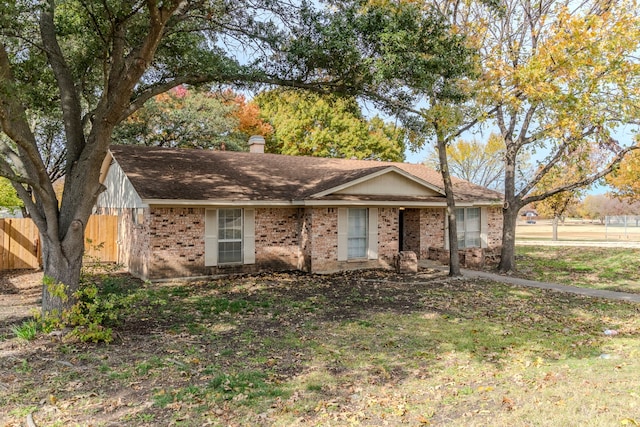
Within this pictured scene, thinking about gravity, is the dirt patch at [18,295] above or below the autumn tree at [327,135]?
below

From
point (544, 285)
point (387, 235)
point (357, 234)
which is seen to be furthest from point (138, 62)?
point (544, 285)

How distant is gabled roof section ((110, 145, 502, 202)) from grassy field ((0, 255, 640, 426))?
13.9 feet

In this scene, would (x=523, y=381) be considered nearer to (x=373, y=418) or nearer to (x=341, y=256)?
(x=373, y=418)

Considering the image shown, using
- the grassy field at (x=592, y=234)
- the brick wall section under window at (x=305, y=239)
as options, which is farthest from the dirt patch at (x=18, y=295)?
the grassy field at (x=592, y=234)

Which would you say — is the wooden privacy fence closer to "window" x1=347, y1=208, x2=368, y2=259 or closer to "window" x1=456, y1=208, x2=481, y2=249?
"window" x1=347, y1=208, x2=368, y2=259

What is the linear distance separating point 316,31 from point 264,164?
9.75 metres

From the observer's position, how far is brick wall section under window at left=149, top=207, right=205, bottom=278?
13.3m

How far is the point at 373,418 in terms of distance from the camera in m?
4.60

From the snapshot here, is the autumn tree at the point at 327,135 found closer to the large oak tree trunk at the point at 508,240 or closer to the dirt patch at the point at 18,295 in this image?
the large oak tree trunk at the point at 508,240

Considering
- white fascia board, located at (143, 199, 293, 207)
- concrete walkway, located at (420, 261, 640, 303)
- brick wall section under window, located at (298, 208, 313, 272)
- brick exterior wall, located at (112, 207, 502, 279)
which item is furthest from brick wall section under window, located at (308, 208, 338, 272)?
concrete walkway, located at (420, 261, 640, 303)

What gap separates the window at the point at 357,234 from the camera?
15703 millimetres

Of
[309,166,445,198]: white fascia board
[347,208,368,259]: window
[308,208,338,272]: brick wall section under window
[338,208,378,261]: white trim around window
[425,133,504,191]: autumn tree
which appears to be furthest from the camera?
[425,133,504,191]: autumn tree

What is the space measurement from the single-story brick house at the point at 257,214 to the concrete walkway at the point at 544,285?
3.99 feet

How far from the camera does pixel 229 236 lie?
1464 cm
